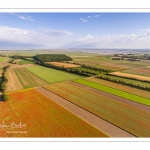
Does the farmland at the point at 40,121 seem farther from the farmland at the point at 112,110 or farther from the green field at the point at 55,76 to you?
the green field at the point at 55,76

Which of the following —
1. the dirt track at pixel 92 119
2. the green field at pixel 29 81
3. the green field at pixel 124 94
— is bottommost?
the dirt track at pixel 92 119

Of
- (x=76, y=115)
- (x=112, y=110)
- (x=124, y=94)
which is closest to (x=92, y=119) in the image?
(x=76, y=115)

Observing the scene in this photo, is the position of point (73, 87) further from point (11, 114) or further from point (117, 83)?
point (11, 114)

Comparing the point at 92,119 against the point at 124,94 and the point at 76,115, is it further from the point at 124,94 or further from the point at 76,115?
the point at 124,94

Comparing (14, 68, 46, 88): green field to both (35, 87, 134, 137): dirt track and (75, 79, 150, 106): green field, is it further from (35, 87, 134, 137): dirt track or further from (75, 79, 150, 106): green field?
(75, 79, 150, 106): green field

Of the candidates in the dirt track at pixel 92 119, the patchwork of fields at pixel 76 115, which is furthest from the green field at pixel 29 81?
the dirt track at pixel 92 119
